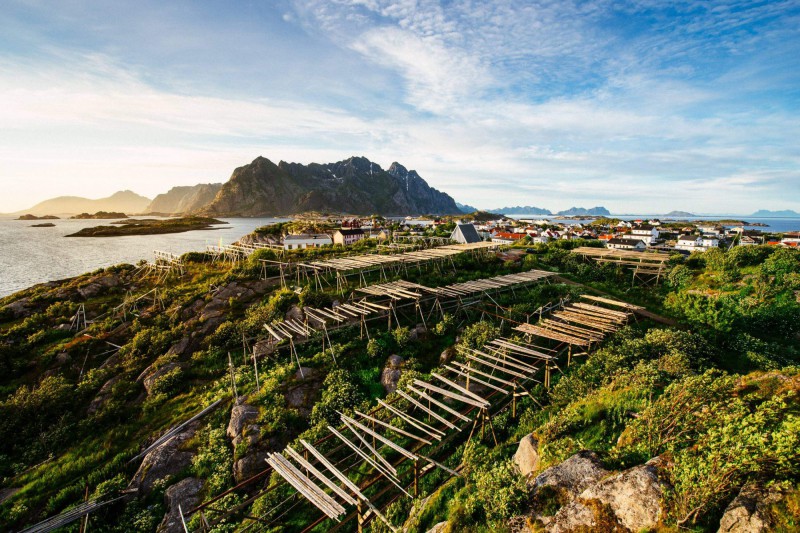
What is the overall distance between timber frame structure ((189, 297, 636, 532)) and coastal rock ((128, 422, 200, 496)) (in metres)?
4.28

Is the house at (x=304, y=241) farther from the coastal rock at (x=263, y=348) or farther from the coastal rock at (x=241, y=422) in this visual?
the coastal rock at (x=241, y=422)

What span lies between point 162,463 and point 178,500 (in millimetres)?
2330

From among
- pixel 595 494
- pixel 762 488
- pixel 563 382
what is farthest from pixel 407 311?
pixel 762 488

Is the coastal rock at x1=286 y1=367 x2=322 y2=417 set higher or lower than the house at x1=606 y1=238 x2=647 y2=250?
lower

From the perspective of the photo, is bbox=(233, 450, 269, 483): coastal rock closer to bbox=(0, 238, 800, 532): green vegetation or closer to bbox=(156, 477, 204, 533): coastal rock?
bbox=(0, 238, 800, 532): green vegetation

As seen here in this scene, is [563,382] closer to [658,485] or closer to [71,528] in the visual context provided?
[658,485]

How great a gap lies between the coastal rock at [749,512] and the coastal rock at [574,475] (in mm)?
2431

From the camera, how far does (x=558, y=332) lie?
1778 cm

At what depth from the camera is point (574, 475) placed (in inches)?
307

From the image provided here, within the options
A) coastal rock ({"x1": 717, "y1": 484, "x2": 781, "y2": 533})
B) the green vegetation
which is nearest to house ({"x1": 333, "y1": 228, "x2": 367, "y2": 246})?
the green vegetation

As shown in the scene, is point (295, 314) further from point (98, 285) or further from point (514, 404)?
point (98, 285)

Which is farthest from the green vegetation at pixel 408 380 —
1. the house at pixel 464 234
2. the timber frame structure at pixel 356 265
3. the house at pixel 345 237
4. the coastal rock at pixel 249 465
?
the house at pixel 345 237

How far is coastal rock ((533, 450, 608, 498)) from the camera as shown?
7.54m

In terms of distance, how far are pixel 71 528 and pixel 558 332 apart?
22.8m
